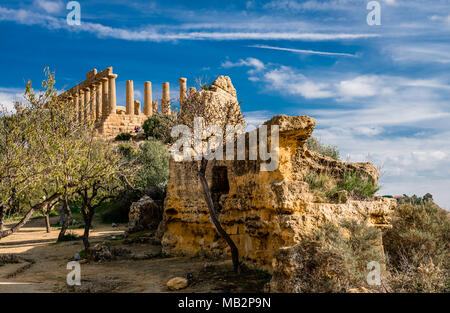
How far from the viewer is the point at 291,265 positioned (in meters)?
7.67

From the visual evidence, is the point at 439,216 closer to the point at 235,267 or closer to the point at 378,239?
the point at 378,239

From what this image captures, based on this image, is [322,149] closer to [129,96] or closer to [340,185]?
[340,185]

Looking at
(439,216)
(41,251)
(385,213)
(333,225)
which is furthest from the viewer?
(41,251)

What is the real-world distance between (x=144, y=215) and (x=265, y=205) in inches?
504

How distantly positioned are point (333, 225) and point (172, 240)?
8916 mm

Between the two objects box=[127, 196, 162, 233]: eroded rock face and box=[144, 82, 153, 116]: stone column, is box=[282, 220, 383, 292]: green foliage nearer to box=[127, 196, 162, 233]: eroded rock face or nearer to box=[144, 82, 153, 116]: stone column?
box=[127, 196, 162, 233]: eroded rock face

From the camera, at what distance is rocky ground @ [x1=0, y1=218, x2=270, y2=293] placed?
33.5 feet

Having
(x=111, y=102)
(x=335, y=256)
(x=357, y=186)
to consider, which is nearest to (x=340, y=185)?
(x=357, y=186)

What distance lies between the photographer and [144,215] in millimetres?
21328

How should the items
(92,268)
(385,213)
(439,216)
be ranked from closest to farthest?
(385,213) → (439,216) → (92,268)

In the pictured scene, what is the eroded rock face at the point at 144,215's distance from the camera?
68.5 ft

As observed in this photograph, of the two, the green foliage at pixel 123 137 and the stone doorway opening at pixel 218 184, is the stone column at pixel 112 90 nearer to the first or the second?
the green foliage at pixel 123 137

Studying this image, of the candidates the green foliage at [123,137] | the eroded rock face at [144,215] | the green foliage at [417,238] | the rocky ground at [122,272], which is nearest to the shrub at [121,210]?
the eroded rock face at [144,215]
